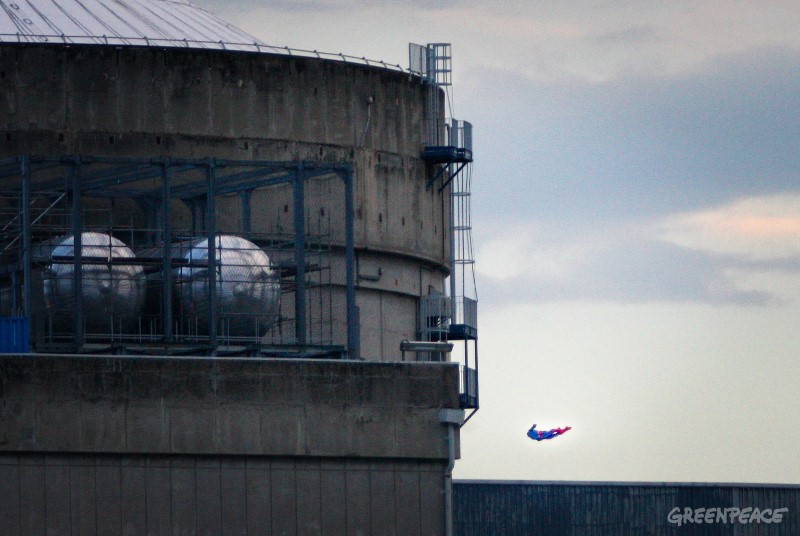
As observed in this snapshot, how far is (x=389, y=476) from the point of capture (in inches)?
2048

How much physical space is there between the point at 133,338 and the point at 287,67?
1122cm

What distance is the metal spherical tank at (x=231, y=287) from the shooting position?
55.4 m

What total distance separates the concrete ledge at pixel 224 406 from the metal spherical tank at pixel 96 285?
170 inches

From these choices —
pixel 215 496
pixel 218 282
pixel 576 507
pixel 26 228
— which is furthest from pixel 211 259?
pixel 576 507

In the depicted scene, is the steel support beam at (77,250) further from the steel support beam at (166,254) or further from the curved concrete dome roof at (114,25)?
the curved concrete dome roof at (114,25)

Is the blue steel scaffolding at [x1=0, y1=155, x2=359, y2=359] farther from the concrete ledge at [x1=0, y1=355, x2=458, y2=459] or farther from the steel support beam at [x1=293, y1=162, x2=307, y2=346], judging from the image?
the concrete ledge at [x1=0, y1=355, x2=458, y2=459]

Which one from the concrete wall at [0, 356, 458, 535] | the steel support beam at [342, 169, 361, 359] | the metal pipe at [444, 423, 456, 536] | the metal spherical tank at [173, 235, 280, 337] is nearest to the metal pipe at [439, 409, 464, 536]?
the metal pipe at [444, 423, 456, 536]

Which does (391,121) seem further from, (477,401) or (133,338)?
(133,338)

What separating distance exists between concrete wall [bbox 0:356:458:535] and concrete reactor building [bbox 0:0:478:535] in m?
0.05

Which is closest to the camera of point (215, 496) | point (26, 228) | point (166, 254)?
point (215, 496)

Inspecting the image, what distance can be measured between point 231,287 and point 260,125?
768 cm

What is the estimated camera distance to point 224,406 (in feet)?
168

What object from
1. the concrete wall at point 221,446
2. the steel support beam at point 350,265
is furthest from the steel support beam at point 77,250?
the steel support beam at point 350,265

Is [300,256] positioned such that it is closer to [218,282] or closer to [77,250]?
[218,282]
